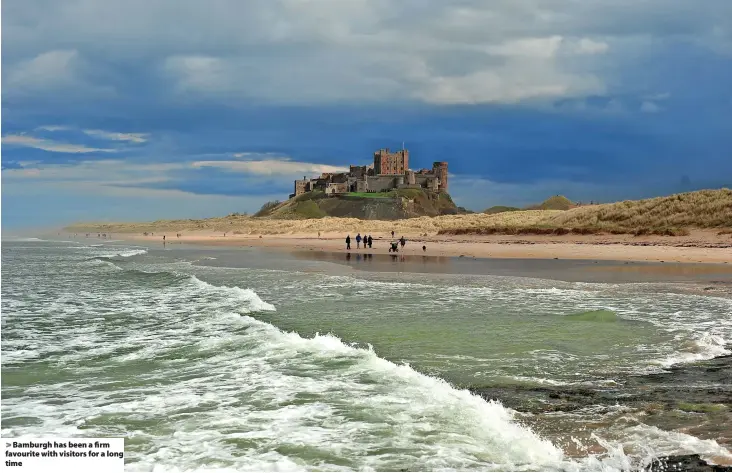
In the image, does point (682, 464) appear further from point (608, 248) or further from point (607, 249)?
point (608, 248)

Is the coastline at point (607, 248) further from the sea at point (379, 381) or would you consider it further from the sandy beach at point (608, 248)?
the sea at point (379, 381)

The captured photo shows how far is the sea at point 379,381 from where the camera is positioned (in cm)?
629

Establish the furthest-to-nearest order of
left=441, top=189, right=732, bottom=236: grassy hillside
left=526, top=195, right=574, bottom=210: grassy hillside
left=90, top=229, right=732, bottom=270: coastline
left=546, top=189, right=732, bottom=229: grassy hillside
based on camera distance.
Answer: left=526, top=195, right=574, bottom=210: grassy hillside < left=546, top=189, right=732, bottom=229: grassy hillside < left=441, top=189, right=732, bottom=236: grassy hillside < left=90, top=229, right=732, bottom=270: coastline

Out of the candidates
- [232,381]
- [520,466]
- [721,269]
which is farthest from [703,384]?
[721,269]

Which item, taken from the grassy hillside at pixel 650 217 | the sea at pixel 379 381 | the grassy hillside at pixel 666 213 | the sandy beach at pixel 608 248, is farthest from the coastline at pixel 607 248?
the sea at pixel 379 381

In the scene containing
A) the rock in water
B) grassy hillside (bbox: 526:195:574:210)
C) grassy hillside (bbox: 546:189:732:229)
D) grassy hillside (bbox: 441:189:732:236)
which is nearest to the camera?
the rock in water

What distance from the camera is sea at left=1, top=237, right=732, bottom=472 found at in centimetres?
629

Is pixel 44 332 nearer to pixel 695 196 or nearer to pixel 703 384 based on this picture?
pixel 703 384

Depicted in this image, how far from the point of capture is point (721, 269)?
2892 centimetres

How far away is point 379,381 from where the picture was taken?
916cm

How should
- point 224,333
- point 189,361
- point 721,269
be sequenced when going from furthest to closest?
point 721,269 → point 224,333 → point 189,361

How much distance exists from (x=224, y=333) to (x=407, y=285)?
1076 centimetres

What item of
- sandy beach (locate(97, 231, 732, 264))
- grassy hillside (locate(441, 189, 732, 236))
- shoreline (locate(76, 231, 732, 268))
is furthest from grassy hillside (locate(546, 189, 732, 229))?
shoreline (locate(76, 231, 732, 268))

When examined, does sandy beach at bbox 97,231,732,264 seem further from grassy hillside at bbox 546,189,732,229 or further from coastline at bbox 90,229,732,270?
grassy hillside at bbox 546,189,732,229
